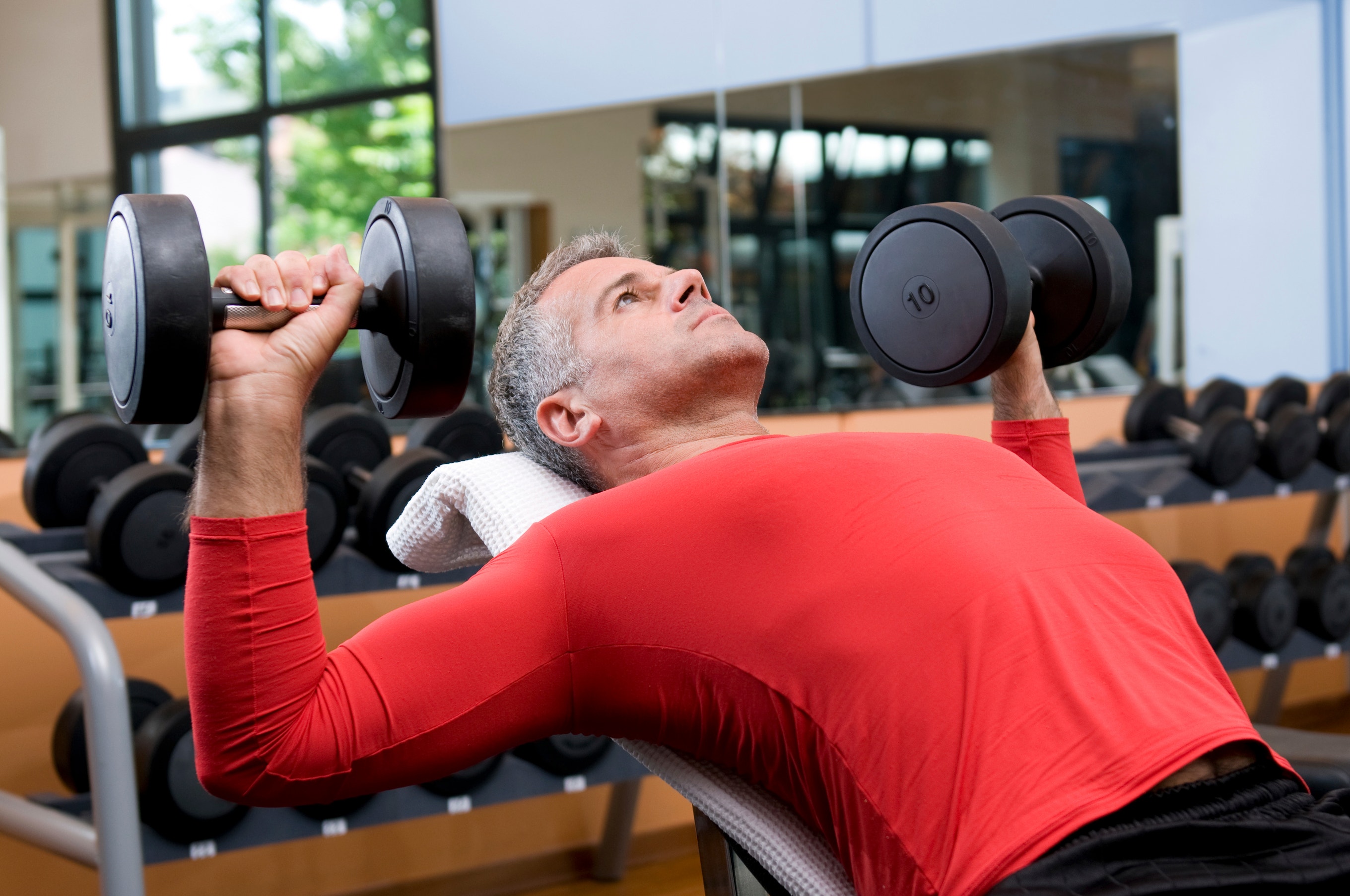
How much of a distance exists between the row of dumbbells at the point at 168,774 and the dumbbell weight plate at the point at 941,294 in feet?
2.63

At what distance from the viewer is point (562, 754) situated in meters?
2.12

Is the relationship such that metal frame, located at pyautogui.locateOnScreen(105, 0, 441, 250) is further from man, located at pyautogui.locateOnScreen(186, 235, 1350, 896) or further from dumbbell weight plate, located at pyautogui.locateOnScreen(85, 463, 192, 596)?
man, located at pyautogui.locateOnScreen(186, 235, 1350, 896)

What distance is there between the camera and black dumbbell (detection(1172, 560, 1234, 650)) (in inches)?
103

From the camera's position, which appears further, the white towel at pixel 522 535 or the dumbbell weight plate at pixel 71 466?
the dumbbell weight plate at pixel 71 466

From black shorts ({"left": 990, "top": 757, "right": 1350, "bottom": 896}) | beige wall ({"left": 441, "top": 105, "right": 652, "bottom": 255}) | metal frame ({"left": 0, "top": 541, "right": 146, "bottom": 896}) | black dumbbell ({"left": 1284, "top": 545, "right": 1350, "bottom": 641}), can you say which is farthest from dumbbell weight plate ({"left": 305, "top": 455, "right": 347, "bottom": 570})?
beige wall ({"left": 441, "top": 105, "right": 652, "bottom": 255})

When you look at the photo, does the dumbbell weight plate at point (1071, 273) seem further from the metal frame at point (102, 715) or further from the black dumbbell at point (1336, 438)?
the black dumbbell at point (1336, 438)

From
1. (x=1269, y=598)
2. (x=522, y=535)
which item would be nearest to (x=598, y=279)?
(x=522, y=535)

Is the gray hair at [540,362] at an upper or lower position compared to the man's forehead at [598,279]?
lower

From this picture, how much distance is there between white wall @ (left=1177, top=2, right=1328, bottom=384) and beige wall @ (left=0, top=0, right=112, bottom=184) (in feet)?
15.2

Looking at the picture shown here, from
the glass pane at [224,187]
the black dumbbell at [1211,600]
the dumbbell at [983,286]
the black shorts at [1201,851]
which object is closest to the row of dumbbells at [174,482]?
the dumbbell at [983,286]

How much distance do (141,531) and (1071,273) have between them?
1.36 meters

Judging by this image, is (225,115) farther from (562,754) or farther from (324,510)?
(562,754)

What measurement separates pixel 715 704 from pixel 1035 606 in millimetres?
246

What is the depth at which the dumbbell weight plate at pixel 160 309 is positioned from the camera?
0.75 meters
